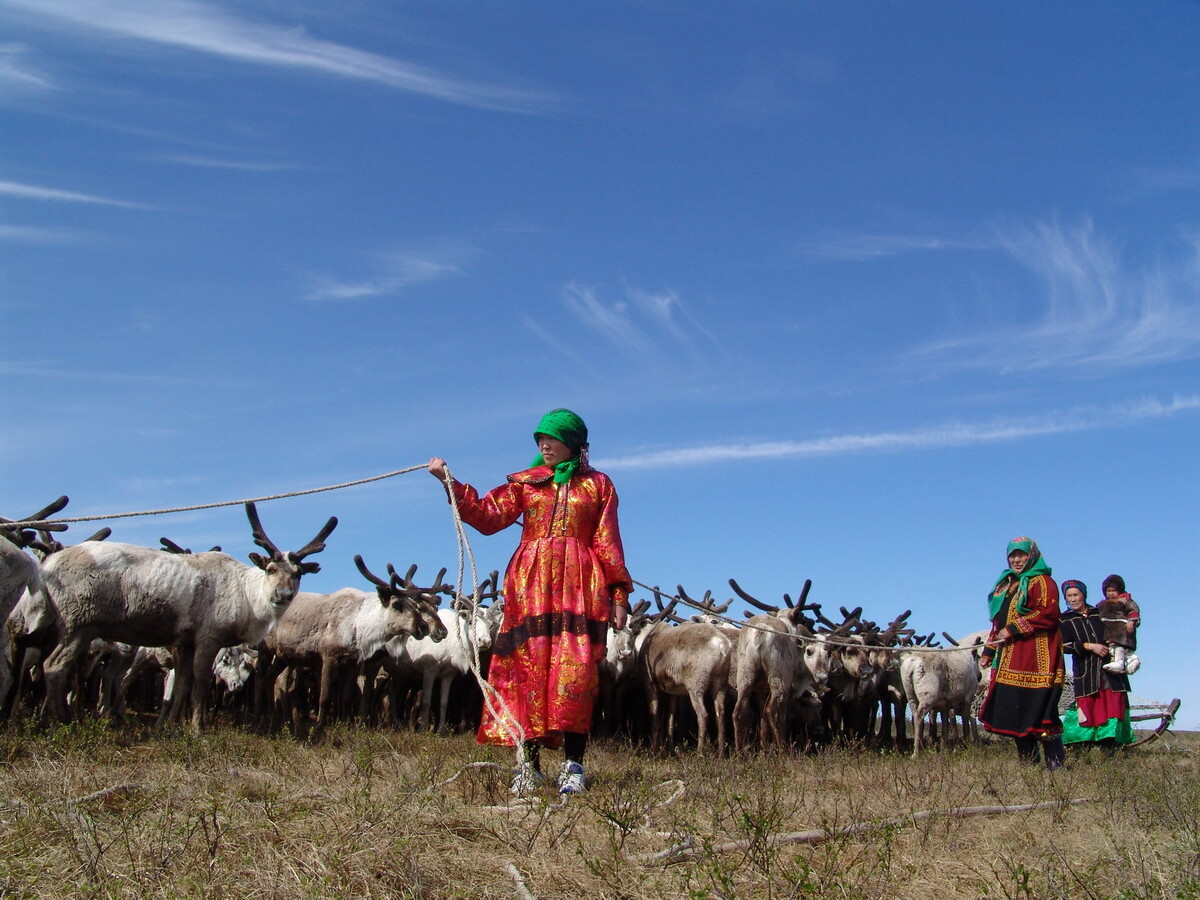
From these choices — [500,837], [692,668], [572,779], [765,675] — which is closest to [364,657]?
[692,668]

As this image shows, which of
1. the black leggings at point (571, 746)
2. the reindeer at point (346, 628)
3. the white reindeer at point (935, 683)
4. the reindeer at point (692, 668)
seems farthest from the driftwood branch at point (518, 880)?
the white reindeer at point (935, 683)

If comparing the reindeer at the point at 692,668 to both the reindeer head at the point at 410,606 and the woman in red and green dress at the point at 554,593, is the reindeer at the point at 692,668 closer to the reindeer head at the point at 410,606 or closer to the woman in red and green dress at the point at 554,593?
the reindeer head at the point at 410,606

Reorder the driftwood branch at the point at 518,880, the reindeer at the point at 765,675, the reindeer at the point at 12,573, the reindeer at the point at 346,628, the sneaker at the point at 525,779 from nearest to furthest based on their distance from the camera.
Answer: the driftwood branch at the point at 518,880 < the sneaker at the point at 525,779 < the reindeer at the point at 12,573 < the reindeer at the point at 765,675 < the reindeer at the point at 346,628

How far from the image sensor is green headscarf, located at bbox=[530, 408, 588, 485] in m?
6.66

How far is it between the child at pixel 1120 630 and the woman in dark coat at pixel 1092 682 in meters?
0.13

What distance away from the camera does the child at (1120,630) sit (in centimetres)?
1041

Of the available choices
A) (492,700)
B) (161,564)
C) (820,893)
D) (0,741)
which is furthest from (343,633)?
(820,893)

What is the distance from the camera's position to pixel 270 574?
10812 mm

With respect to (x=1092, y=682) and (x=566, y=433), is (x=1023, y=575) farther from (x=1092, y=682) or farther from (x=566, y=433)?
(x=566, y=433)

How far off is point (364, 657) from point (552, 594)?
361 inches

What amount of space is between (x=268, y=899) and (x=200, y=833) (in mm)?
905

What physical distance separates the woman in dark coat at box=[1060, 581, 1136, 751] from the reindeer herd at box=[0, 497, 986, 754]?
1893 mm

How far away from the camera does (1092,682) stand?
1055 centimetres

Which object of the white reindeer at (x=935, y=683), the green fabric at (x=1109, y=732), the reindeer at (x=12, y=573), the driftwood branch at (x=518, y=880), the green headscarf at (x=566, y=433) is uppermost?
the green headscarf at (x=566, y=433)
